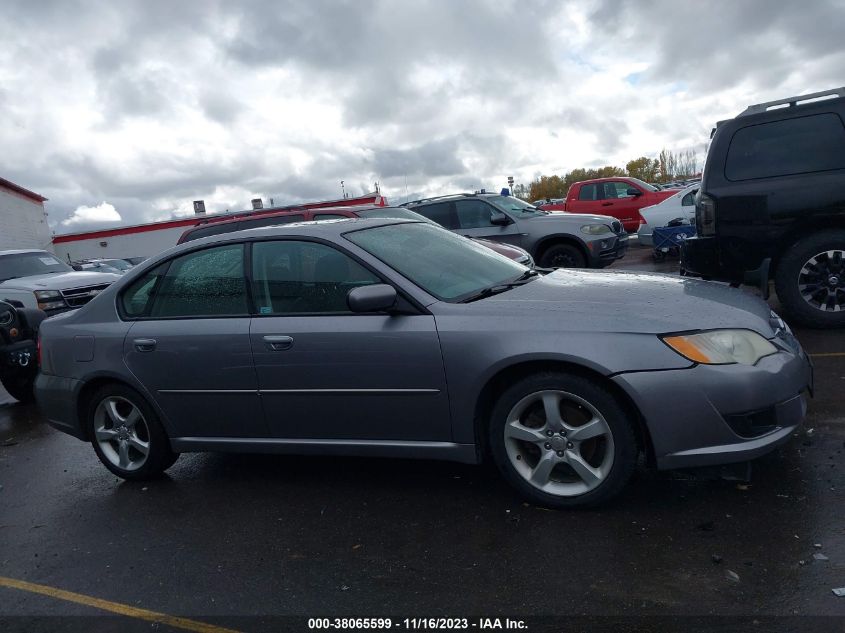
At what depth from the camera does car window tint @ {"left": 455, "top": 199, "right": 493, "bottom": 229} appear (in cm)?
1205

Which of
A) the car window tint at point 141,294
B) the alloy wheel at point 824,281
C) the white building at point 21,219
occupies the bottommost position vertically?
the alloy wheel at point 824,281

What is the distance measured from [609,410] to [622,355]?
0.27 metres

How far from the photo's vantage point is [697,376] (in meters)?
3.20

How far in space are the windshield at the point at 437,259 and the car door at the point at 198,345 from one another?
865 mm

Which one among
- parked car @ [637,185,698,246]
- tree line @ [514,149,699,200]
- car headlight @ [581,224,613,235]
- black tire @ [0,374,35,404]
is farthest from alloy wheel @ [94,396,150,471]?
tree line @ [514,149,699,200]

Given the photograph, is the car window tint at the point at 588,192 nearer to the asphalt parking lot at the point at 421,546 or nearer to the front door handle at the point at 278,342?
the asphalt parking lot at the point at 421,546

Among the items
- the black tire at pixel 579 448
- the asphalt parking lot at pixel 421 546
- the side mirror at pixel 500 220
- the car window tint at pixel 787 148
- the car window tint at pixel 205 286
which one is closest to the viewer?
the asphalt parking lot at pixel 421 546

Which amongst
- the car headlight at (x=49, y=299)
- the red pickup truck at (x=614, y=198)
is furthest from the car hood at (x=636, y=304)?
the red pickup truck at (x=614, y=198)

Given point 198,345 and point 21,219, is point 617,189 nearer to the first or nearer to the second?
point 198,345

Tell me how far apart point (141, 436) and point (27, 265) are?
8.41 meters

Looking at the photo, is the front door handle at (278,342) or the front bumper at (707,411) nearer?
the front bumper at (707,411)

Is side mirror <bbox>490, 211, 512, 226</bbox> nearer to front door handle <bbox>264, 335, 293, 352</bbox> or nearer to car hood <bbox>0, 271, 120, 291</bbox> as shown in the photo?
car hood <bbox>0, 271, 120, 291</bbox>

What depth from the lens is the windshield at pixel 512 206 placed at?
11914 millimetres

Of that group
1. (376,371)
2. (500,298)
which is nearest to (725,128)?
(500,298)
